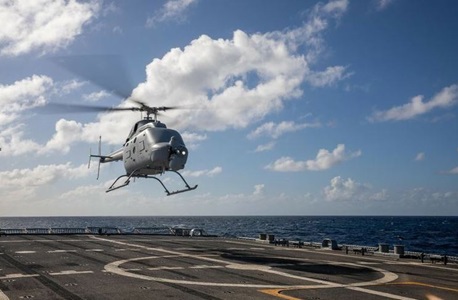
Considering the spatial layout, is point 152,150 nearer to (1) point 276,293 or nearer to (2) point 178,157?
(2) point 178,157

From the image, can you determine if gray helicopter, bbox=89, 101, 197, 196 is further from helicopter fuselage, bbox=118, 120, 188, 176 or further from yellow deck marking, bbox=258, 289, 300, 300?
yellow deck marking, bbox=258, 289, 300, 300

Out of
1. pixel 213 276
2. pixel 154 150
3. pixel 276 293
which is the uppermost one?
pixel 154 150

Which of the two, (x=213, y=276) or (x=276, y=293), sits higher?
(x=213, y=276)

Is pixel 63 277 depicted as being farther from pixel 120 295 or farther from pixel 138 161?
pixel 138 161

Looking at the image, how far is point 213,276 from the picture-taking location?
2295 cm

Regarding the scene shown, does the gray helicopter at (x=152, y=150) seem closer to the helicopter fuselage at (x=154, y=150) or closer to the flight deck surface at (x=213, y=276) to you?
the helicopter fuselage at (x=154, y=150)

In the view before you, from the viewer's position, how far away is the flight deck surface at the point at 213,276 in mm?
18391

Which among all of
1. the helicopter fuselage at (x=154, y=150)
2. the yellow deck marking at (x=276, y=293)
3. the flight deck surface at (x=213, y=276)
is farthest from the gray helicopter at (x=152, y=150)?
the yellow deck marking at (x=276, y=293)

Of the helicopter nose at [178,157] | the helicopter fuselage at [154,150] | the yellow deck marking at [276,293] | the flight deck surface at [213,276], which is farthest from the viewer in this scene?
the helicopter fuselage at [154,150]

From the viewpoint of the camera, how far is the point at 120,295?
58.1 ft

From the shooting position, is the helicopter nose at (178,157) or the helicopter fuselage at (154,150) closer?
the helicopter nose at (178,157)

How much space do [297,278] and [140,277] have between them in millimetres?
7834

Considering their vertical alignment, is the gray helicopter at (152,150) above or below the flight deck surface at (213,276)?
above

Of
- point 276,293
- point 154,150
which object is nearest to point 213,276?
point 276,293
